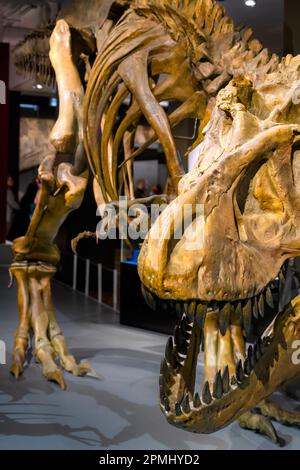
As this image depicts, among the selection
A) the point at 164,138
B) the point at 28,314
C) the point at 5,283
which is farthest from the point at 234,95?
the point at 5,283

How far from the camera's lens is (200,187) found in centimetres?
180

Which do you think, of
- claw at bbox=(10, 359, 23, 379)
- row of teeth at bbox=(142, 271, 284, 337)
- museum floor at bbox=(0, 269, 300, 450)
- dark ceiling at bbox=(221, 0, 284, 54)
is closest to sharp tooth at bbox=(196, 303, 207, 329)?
row of teeth at bbox=(142, 271, 284, 337)

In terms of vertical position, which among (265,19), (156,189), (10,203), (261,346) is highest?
(265,19)

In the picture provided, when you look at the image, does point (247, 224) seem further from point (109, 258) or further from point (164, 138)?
point (109, 258)

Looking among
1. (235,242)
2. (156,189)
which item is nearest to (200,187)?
(235,242)

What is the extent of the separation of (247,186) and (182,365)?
2.40 ft

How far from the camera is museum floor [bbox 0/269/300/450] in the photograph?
3.02 m

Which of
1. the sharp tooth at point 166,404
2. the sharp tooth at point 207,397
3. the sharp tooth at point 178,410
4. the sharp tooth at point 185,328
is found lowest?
the sharp tooth at point 166,404

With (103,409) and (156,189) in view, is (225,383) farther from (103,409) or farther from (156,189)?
(156,189)

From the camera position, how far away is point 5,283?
25.9 ft

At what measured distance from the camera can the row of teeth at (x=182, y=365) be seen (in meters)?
A: 1.82

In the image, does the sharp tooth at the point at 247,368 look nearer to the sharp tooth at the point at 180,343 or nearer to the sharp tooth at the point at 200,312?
the sharp tooth at the point at 200,312

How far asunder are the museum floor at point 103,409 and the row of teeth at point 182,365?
882mm

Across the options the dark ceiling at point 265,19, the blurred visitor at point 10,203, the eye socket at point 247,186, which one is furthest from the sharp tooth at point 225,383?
the blurred visitor at point 10,203
